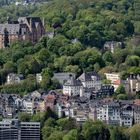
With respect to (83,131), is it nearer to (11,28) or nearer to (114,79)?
(114,79)

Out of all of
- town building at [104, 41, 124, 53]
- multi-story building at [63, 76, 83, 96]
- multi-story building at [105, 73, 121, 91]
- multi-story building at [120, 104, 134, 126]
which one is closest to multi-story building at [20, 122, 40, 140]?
multi-story building at [120, 104, 134, 126]

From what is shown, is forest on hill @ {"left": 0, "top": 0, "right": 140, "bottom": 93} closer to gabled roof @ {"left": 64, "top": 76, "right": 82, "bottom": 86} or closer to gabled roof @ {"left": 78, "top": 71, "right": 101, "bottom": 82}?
gabled roof @ {"left": 64, "top": 76, "right": 82, "bottom": 86}

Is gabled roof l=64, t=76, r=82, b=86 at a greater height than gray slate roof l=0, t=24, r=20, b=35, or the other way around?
gabled roof l=64, t=76, r=82, b=86

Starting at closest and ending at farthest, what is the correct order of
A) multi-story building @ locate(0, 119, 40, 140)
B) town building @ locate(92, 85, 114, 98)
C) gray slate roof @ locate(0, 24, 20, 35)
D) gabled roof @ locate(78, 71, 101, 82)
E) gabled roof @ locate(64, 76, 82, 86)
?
multi-story building @ locate(0, 119, 40, 140) < town building @ locate(92, 85, 114, 98) < gabled roof @ locate(64, 76, 82, 86) < gabled roof @ locate(78, 71, 101, 82) < gray slate roof @ locate(0, 24, 20, 35)

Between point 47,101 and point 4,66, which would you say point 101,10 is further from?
point 47,101

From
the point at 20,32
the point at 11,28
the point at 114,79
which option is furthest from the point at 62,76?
the point at 11,28

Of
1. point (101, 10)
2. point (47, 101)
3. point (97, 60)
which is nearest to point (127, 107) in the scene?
point (47, 101)
